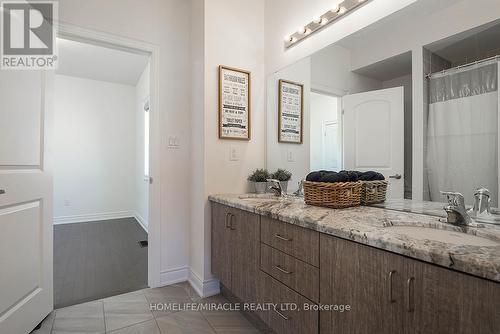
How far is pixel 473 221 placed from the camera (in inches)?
39.2

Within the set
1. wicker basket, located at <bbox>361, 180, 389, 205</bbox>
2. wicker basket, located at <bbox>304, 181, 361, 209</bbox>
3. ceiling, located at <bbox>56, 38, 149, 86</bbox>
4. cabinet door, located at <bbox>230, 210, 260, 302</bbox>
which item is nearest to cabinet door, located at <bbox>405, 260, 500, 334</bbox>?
wicker basket, located at <bbox>304, 181, 361, 209</bbox>

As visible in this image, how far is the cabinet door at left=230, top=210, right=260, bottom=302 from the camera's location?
59.0 inches

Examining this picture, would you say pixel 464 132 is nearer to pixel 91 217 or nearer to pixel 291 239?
pixel 291 239

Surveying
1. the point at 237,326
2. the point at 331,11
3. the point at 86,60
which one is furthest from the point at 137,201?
the point at 331,11

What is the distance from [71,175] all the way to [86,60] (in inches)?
74.7

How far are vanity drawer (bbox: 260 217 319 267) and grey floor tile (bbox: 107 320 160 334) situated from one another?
2.95 ft

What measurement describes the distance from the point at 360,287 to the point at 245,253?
81 centimetres

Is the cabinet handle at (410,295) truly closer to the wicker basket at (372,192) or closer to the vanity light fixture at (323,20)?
the wicker basket at (372,192)

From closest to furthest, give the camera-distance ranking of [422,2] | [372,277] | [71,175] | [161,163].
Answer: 1. [372,277]
2. [422,2]
3. [161,163]
4. [71,175]

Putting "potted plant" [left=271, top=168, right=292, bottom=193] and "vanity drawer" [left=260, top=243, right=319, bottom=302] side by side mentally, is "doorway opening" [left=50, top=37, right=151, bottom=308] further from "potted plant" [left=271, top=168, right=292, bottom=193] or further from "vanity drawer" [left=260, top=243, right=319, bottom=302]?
"vanity drawer" [left=260, top=243, right=319, bottom=302]

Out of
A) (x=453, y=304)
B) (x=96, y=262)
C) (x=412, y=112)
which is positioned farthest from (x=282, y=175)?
(x=96, y=262)

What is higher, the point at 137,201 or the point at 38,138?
the point at 38,138

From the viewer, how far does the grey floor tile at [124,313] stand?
165 centimetres

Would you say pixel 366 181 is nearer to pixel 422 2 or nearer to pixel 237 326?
pixel 422 2
